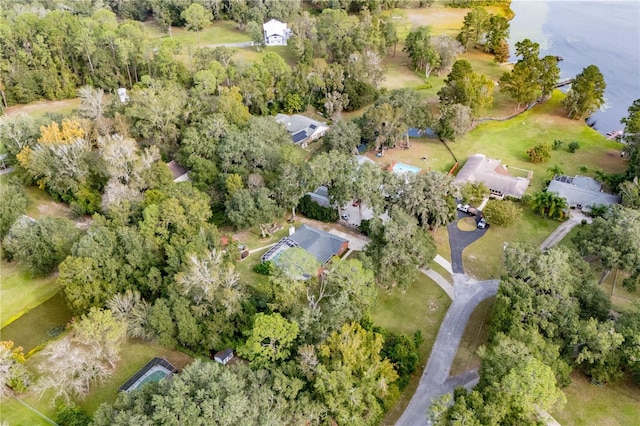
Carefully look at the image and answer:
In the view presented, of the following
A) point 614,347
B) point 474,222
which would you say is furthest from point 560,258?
point 474,222

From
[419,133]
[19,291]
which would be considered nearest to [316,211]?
[419,133]

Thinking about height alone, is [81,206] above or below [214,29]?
below

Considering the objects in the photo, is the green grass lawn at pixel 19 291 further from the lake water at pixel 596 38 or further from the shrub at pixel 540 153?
the lake water at pixel 596 38

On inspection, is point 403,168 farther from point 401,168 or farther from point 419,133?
point 419,133

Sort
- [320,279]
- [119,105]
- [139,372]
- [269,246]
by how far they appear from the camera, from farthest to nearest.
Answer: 1. [119,105]
2. [269,246]
3. [320,279]
4. [139,372]

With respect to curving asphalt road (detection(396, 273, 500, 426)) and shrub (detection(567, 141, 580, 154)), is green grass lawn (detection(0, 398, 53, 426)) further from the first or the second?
shrub (detection(567, 141, 580, 154))

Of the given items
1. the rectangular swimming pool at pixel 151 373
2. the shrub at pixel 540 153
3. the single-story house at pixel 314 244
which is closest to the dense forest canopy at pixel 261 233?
the rectangular swimming pool at pixel 151 373

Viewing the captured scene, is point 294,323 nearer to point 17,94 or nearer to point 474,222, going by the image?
point 474,222
